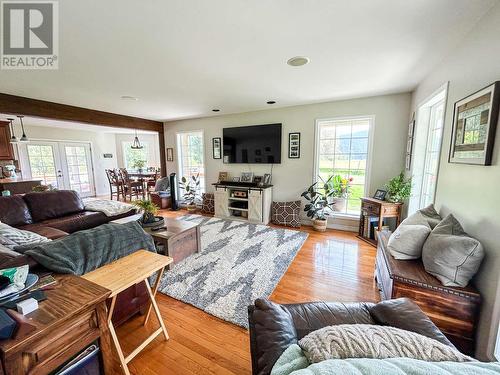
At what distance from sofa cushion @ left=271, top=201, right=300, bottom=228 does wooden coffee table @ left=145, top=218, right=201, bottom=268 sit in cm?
188

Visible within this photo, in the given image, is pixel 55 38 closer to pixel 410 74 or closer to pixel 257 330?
pixel 257 330

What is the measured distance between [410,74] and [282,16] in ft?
6.75

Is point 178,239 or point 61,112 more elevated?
point 61,112

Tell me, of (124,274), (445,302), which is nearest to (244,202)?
(124,274)

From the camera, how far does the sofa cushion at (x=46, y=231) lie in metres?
2.52

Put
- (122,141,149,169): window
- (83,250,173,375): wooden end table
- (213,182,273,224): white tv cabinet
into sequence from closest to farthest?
(83,250,173,375): wooden end table → (213,182,273,224): white tv cabinet → (122,141,149,169): window

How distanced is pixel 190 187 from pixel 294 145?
3.01 m

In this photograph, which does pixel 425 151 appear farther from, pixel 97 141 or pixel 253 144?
pixel 97 141

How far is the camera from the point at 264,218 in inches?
172

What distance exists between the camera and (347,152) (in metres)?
3.92

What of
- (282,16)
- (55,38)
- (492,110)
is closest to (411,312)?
(492,110)

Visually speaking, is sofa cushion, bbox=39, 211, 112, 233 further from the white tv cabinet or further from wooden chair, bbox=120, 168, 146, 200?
wooden chair, bbox=120, 168, 146, 200

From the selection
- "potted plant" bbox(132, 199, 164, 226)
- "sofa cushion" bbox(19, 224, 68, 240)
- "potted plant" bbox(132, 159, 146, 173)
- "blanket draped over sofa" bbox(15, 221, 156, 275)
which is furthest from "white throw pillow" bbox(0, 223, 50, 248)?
"potted plant" bbox(132, 159, 146, 173)

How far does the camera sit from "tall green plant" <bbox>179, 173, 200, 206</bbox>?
5.52 meters
